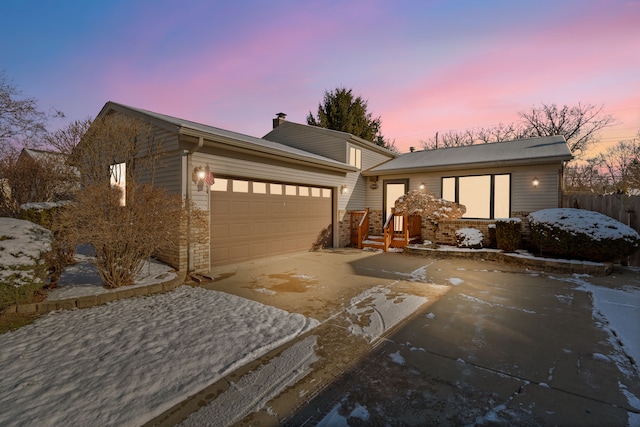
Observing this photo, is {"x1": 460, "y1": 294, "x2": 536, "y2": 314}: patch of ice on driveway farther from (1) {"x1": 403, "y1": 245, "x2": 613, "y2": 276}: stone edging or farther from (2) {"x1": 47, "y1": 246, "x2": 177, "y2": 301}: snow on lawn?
(2) {"x1": 47, "y1": 246, "x2": 177, "y2": 301}: snow on lawn

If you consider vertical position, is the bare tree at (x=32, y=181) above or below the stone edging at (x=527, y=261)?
above

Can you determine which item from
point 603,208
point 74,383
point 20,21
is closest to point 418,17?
point 603,208

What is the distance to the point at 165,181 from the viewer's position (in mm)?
6770

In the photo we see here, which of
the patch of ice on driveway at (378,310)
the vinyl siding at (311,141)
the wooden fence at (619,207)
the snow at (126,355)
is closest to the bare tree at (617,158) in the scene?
the wooden fence at (619,207)

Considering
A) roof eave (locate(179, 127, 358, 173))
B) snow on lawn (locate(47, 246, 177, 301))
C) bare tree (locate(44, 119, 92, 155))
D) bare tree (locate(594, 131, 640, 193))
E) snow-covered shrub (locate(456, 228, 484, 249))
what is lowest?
snow on lawn (locate(47, 246, 177, 301))

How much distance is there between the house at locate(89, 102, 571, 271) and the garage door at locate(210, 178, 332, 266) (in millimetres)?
28

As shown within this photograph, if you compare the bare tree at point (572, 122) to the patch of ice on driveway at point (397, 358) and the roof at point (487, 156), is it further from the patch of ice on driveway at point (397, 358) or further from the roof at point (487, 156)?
the patch of ice on driveway at point (397, 358)

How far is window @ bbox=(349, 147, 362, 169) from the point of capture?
12141mm

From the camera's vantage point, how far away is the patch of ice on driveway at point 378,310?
3656 millimetres

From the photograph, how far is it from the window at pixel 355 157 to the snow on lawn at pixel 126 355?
878 cm

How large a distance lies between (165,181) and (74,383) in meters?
5.08

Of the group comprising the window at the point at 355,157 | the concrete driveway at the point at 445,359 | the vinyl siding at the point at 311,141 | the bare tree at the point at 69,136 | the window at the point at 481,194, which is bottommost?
the concrete driveway at the point at 445,359

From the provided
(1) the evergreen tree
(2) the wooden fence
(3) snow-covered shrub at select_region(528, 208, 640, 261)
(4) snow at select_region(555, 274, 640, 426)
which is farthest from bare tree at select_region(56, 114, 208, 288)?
(1) the evergreen tree

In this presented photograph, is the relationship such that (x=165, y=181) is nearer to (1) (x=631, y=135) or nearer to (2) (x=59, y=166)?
(2) (x=59, y=166)
